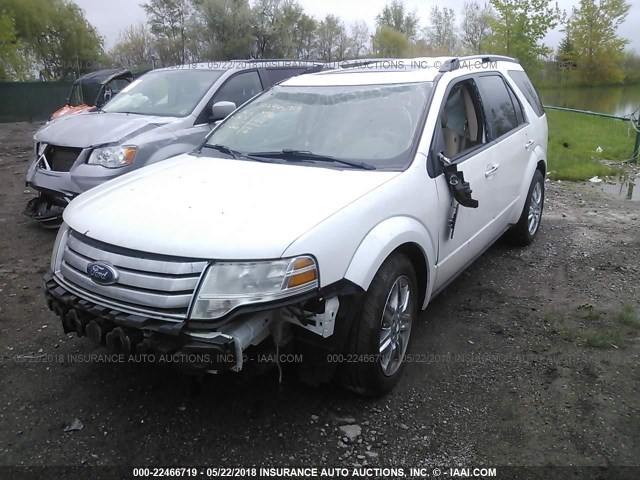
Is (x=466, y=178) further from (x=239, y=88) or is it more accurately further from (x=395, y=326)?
(x=239, y=88)

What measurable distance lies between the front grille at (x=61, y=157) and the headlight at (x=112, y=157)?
0.36m

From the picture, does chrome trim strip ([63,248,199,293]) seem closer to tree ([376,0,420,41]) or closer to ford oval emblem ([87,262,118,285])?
ford oval emblem ([87,262,118,285])

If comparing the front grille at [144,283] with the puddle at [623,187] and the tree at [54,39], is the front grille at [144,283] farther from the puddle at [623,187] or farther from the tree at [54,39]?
Result: the tree at [54,39]

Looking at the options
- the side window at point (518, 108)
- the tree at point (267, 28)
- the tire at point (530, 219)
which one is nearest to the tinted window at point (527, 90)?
the side window at point (518, 108)

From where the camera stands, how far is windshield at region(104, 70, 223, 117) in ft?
20.6

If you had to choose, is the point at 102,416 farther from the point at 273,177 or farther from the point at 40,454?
the point at 273,177

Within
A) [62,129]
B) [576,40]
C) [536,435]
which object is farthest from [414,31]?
[536,435]

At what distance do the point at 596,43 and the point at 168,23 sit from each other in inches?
1220

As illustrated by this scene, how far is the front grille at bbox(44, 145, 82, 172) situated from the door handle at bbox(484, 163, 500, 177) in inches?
162

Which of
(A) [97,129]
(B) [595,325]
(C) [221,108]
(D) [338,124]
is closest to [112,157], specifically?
(A) [97,129]

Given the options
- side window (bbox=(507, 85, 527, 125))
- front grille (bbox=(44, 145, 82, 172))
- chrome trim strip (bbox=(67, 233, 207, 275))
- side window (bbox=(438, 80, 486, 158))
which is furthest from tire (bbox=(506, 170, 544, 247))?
front grille (bbox=(44, 145, 82, 172))

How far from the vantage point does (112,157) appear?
5.38 meters

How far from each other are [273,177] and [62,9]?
118 feet

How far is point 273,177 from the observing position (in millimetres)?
3141
